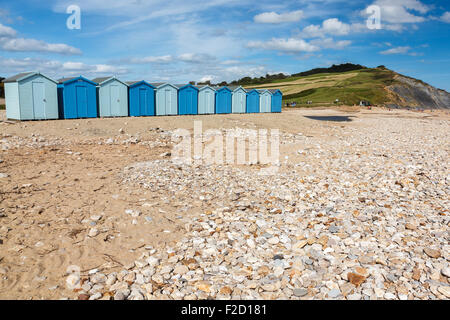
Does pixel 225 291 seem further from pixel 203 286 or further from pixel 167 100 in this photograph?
pixel 167 100

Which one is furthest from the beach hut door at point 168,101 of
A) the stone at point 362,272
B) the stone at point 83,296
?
the stone at point 362,272

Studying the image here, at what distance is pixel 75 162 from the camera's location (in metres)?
10.7

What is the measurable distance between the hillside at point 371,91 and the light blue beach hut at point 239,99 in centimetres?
2842

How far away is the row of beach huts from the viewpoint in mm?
19938

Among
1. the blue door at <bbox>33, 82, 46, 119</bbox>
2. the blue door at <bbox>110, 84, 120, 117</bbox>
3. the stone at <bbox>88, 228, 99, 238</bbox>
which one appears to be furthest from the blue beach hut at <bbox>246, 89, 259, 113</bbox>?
the stone at <bbox>88, 228, 99, 238</bbox>

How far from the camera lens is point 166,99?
26.5m

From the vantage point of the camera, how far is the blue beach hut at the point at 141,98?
80.1ft

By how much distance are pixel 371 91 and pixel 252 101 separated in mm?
42151

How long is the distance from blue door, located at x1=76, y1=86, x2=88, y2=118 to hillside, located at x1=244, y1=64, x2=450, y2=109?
4387cm

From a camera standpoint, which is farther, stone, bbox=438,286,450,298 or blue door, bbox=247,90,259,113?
blue door, bbox=247,90,259,113

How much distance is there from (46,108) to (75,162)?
11958 mm

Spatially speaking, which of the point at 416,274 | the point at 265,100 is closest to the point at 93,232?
the point at 416,274

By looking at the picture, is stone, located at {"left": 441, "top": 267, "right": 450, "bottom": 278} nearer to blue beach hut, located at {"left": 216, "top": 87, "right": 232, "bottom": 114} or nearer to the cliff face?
blue beach hut, located at {"left": 216, "top": 87, "right": 232, "bottom": 114}
